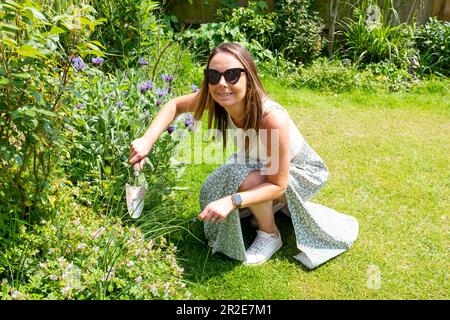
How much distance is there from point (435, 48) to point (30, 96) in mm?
4751

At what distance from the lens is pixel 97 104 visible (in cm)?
287

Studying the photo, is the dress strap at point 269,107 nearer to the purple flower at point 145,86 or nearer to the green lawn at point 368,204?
the green lawn at point 368,204

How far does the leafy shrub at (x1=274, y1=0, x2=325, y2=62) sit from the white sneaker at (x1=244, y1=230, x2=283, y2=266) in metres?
3.15

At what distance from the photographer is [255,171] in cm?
260

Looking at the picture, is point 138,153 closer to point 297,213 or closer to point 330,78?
point 297,213

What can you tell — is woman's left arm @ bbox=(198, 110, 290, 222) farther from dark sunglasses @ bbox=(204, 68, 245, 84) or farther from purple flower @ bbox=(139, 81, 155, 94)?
purple flower @ bbox=(139, 81, 155, 94)

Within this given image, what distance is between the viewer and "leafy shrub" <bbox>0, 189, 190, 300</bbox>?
6.75 feet

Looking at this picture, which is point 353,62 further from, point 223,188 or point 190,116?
point 223,188

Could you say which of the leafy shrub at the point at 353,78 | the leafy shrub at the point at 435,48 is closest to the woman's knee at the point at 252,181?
the leafy shrub at the point at 353,78

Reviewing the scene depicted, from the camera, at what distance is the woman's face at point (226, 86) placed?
7.93 ft

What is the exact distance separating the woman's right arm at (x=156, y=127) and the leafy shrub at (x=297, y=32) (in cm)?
295

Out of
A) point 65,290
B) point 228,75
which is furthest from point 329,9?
point 65,290

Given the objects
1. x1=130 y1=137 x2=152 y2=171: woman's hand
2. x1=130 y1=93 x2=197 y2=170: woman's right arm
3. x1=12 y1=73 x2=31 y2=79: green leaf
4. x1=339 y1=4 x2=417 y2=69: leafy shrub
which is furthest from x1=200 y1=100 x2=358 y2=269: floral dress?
x1=339 y1=4 x2=417 y2=69: leafy shrub

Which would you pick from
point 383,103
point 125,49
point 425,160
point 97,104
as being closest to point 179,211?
point 97,104
